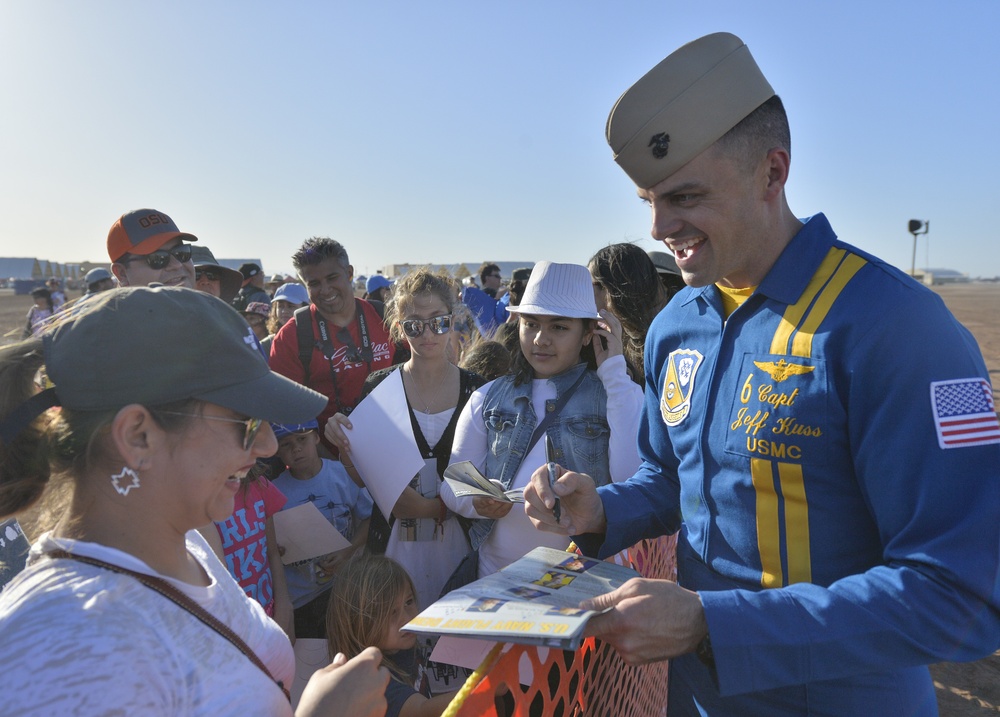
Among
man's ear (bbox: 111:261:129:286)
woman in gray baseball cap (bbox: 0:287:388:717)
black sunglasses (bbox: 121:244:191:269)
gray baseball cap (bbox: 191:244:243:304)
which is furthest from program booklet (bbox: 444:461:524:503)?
gray baseball cap (bbox: 191:244:243:304)

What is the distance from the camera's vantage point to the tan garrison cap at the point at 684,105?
1.71 meters

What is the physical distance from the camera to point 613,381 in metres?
3.15

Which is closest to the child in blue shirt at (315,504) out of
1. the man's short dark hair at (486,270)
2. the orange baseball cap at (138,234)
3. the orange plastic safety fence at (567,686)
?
the orange baseball cap at (138,234)

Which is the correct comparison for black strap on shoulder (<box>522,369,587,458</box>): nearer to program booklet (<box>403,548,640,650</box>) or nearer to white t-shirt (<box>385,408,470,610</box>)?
white t-shirt (<box>385,408,470,610</box>)

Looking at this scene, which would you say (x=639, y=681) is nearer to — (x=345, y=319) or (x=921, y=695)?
(x=921, y=695)

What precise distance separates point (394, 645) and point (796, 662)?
1694 mm

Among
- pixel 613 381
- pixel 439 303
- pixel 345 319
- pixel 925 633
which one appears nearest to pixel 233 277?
pixel 345 319

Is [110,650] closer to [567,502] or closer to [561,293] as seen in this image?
[567,502]

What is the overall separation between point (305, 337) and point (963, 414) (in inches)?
166

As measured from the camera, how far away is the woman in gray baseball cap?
106 centimetres

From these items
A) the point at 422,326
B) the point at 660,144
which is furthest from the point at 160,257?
the point at 660,144

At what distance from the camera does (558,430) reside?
3.10m

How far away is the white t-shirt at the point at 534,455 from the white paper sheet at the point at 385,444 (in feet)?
Result: 0.78

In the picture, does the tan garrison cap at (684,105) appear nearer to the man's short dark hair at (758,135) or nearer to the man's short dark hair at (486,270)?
the man's short dark hair at (758,135)
